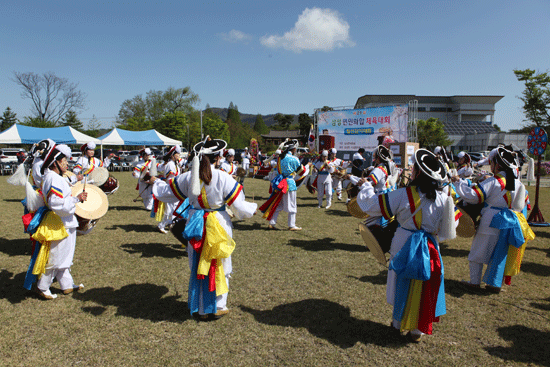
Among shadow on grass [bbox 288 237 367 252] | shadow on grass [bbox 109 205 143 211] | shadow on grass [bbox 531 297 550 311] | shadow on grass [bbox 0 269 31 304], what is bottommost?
shadow on grass [bbox 0 269 31 304]

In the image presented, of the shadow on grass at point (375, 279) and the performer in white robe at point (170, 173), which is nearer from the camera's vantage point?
the shadow on grass at point (375, 279)

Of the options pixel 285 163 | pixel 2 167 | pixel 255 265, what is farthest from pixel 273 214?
pixel 2 167

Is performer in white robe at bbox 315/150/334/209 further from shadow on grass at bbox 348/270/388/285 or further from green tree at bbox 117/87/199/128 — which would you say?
green tree at bbox 117/87/199/128

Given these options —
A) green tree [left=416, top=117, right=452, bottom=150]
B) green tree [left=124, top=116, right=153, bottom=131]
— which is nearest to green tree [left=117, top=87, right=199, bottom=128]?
green tree [left=124, top=116, right=153, bottom=131]

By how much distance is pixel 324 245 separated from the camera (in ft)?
21.7

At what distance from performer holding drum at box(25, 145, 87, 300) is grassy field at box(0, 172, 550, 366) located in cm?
35

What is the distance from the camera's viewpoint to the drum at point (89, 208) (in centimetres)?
414

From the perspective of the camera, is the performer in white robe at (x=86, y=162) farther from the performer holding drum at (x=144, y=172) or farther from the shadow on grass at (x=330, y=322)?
the shadow on grass at (x=330, y=322)

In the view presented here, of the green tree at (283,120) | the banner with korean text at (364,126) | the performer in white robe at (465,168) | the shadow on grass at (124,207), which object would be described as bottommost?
the shadow on grass at (124,207)

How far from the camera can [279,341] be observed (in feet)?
10.8

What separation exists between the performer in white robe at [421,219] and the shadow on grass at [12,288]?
4230 mm

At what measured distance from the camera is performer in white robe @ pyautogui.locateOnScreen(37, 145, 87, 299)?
370 cm

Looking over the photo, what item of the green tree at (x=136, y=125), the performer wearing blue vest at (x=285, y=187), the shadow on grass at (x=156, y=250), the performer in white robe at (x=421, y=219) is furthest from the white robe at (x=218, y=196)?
the green tree at (x=136, y=125)

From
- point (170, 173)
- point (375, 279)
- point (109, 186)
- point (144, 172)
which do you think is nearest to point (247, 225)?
point (170, 173)
